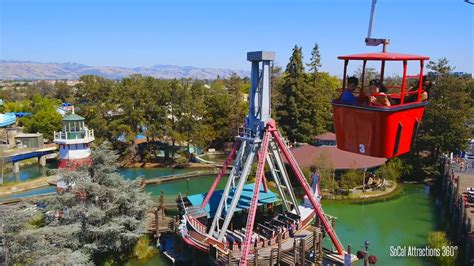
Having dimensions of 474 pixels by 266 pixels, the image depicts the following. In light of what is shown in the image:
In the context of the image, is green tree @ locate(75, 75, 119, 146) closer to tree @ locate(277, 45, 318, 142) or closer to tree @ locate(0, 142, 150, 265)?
tree @ locate(277, 45, 318, 142)

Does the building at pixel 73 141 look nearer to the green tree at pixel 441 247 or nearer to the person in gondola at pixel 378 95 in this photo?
the green tree at pixel 441 247

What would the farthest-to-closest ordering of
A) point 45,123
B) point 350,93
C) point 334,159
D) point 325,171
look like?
point 45,123, point 334,159, point 325,171, point 350,93

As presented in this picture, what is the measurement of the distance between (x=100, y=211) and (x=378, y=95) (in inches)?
518

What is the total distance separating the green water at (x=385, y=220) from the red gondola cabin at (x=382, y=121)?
1311cm

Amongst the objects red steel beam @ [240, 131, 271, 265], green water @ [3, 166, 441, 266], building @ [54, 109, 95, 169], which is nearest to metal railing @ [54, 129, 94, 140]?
building @ [54, 109, 95, 169]

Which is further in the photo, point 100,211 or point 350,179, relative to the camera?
→ point 350,179

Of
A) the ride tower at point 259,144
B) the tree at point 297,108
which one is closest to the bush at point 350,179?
the tree at point 297,108

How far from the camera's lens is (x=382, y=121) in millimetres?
6270

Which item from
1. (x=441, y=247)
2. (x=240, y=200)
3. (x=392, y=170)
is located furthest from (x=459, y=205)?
(x=240, y=200)

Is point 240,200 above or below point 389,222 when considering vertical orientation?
above

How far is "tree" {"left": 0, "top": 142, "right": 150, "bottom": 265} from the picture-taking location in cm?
1641

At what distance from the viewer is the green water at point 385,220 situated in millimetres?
19984

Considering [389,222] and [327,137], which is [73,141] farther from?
[327,137]

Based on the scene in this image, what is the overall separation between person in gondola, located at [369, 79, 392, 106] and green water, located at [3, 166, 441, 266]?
44.6 feet
